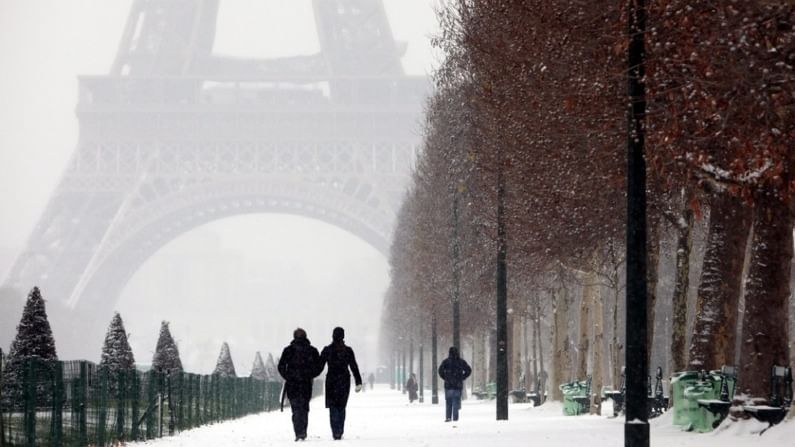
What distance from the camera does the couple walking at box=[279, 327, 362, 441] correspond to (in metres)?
21.0

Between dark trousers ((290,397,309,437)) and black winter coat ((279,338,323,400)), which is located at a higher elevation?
black winter coat ((279,338,323,400))

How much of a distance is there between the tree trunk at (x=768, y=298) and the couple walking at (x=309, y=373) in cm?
606

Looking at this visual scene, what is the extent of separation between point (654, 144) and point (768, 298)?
12.3 feet

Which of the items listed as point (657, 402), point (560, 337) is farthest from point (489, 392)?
point (657, 402)

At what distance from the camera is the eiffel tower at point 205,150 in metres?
101

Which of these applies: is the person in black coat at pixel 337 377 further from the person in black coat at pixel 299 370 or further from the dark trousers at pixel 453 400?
the dark trousers at pixel 453 400

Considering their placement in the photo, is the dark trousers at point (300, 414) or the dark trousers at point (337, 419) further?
the dark trousers at point (337, 419)

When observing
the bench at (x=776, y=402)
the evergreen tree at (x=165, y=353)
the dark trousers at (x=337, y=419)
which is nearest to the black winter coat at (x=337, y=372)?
the dark trousers at (x=337, y=419)

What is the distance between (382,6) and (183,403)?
85.6 meters

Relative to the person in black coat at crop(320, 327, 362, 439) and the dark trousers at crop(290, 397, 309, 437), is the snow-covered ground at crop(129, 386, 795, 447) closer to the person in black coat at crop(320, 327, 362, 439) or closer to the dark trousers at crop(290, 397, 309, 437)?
the dark trousers at crop(290, 397, 309, 437)

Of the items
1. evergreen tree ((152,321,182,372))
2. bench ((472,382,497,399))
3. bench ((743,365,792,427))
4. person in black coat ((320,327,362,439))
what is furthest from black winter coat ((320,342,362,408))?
bench ((472,382,497,399))

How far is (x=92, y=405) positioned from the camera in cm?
1994

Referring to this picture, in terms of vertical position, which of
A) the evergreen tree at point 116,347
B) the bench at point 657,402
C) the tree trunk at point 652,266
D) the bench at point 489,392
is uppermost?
the tree trunk at point 652,266

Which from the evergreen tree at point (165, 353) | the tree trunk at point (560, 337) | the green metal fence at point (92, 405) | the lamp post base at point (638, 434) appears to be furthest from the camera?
the tree trunk at point (560, 337)
